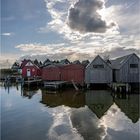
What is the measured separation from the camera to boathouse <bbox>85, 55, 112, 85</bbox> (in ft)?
122

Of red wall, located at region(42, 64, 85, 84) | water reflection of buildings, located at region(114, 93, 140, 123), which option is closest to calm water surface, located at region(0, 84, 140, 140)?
water reflection of buildings, located at region(114, 93, 140, 123)

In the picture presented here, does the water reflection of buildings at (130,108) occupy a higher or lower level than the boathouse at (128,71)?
lower

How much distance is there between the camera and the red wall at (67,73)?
38978 millimetres

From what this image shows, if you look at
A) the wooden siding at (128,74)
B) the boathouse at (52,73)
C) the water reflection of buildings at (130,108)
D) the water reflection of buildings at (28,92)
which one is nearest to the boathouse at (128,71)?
the wooden siding at (128,74)

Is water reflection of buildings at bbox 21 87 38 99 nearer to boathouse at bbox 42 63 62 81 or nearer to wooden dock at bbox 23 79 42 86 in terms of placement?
wooden dock at bbox 23 79 42 86

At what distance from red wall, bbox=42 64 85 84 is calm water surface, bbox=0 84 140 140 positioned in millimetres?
13177

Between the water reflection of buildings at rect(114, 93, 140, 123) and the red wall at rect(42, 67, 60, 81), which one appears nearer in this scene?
the water reflection of buildings at rect(114, 93, 140, 123)

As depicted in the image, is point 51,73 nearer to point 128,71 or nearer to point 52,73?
point 52,73

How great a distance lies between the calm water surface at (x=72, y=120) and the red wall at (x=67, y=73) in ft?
43.2

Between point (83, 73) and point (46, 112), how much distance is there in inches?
742

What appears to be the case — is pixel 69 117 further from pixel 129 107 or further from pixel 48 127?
pixel 129 107

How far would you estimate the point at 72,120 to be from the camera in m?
17.7

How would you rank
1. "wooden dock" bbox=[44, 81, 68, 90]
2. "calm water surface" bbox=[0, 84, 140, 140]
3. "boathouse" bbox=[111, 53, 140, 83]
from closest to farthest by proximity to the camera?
"calm water surface" bbox=[0, 84, 140, 140]
"boathouse" bbox=[111, 53, 140, 83]
"wooden dock" bbox=[44, 81, 68, 90]

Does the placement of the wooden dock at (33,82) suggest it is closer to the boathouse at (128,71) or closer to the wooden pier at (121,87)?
the boathouse at (128,71)
